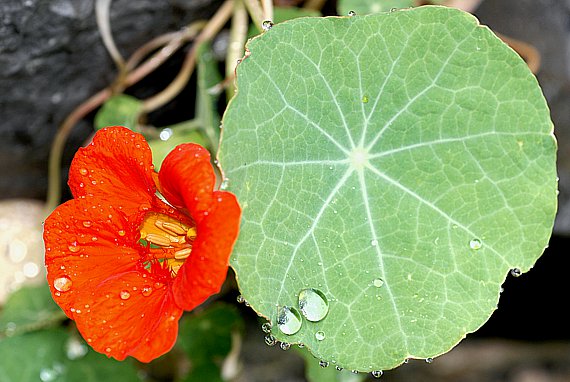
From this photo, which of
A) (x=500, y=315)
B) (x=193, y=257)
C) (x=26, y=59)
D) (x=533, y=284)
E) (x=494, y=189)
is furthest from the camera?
(x=500, y=315)

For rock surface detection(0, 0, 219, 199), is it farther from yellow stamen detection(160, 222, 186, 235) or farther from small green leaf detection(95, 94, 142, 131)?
yellow stamen detection(160, 222, 186, 235)

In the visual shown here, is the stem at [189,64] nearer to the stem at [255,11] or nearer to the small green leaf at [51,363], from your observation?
the stem at [255,11]

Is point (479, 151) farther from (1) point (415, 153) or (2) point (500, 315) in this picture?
(2) point (500, 315)

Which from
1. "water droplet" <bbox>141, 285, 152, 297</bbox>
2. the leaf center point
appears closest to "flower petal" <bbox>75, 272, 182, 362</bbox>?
"water droplet" <bbox>141, 285, 152, 297</bbox>

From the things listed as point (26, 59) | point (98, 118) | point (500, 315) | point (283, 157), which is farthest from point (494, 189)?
point (500, 315)

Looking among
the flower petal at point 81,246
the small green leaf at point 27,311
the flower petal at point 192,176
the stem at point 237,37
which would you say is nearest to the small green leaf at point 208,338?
the small green leaf at point 27,311

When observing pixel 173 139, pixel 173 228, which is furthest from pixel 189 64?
pixel 173 228

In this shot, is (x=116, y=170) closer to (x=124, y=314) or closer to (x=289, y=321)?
(x=124, y=314)
